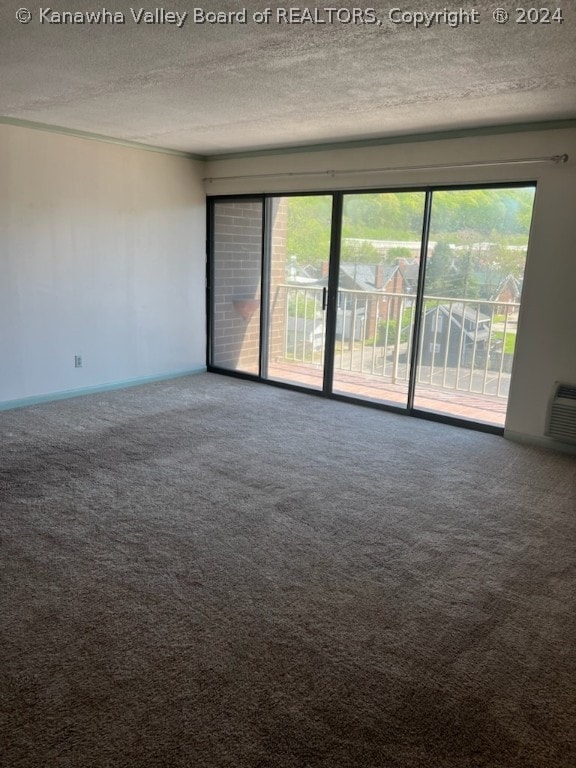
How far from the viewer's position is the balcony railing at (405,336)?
535 centimetres

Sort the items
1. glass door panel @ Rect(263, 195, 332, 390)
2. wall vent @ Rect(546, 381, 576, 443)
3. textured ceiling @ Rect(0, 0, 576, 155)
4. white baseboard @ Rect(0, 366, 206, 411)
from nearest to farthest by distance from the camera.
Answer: textured ceiling @ Rect(0, 0, 576, 155)
wall vent @ Rect(546, 381, 576, 443)
white baseboard @ Rect(0, 366, 206, 411)
glass door panel @ Rect(263, 195, 332, 390)

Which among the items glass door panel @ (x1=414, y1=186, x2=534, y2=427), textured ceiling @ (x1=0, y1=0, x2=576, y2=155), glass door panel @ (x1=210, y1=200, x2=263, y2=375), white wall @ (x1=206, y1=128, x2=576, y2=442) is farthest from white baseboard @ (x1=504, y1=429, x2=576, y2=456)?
glass door panel @ (x1=210, y1=200, x2=263, y2=375)

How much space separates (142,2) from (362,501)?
2568 mm

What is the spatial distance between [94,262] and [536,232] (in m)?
3.72

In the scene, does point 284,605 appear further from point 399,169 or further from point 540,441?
point 399,169

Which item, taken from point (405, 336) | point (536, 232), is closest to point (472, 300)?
point (405, 336)

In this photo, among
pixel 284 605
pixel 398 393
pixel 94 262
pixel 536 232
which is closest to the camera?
pixel 284 605

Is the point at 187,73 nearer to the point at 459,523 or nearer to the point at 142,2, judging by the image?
the point at 142,2

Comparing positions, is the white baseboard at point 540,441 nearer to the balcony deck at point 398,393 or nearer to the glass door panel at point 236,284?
the balcony deck at point 398,393

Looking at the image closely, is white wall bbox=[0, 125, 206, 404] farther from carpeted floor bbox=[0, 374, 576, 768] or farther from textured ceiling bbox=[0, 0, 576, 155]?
carpeted floor bbox=[0, 374, 576, 768]

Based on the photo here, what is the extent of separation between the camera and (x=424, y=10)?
215 centimetres

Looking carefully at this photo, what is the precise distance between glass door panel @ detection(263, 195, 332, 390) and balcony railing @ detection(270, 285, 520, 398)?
0.01 metres

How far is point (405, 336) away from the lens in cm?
577

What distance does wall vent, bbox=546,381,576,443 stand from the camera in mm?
4078
